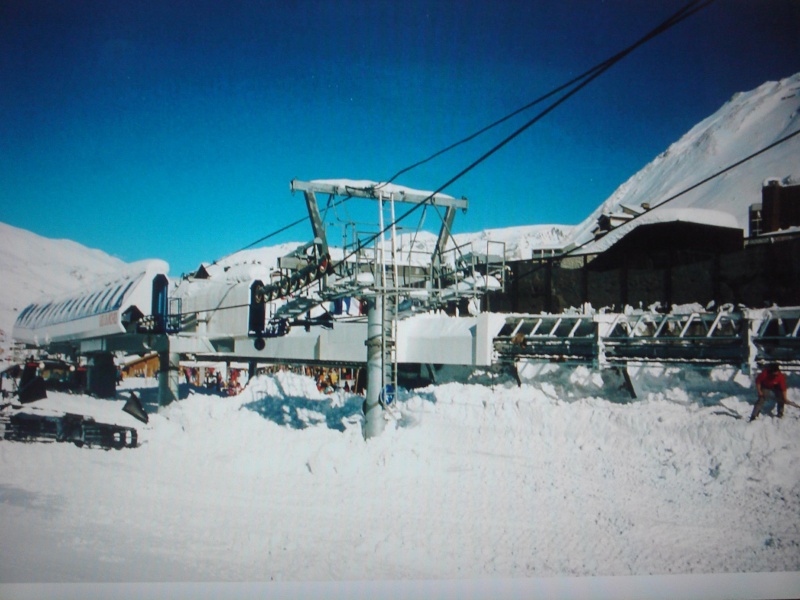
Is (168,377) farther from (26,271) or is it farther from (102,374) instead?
(26,271)

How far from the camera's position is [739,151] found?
16891 mm

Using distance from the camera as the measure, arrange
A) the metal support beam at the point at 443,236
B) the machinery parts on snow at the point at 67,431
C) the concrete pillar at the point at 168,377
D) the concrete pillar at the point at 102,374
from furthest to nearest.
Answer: the concrete pillar at the point at 102,374 < the concrete pillar at the point at 168,377 < the metal support beam at the point at 443,236 < the machinery parts on snow at the point at 67,431

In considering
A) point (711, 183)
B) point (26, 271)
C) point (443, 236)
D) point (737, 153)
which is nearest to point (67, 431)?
point (26, 271)

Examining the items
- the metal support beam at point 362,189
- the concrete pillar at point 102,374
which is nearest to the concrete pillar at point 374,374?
the metal support beam at point 362,189

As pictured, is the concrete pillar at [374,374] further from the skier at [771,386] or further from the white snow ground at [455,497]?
the skier at [771,386]

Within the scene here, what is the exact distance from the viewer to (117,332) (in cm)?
1295

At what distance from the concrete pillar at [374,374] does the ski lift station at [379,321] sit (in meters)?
0.02

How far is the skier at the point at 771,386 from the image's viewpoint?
654 centimetres

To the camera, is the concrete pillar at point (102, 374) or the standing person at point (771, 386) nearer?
the standing person at point (771, 386)

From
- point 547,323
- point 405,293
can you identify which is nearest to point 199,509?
point 405,293

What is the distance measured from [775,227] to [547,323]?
8935mm

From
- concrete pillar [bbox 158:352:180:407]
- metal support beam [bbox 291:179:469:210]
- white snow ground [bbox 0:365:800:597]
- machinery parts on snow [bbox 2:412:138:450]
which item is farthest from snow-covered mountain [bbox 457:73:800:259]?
concrete pillar [bbox 158:352:180:407]

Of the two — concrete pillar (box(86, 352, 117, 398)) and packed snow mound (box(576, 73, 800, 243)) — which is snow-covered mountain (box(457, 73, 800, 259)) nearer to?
packed snow mound (box(576, 73, 800, 243))

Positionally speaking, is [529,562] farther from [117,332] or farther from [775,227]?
[775,227]
